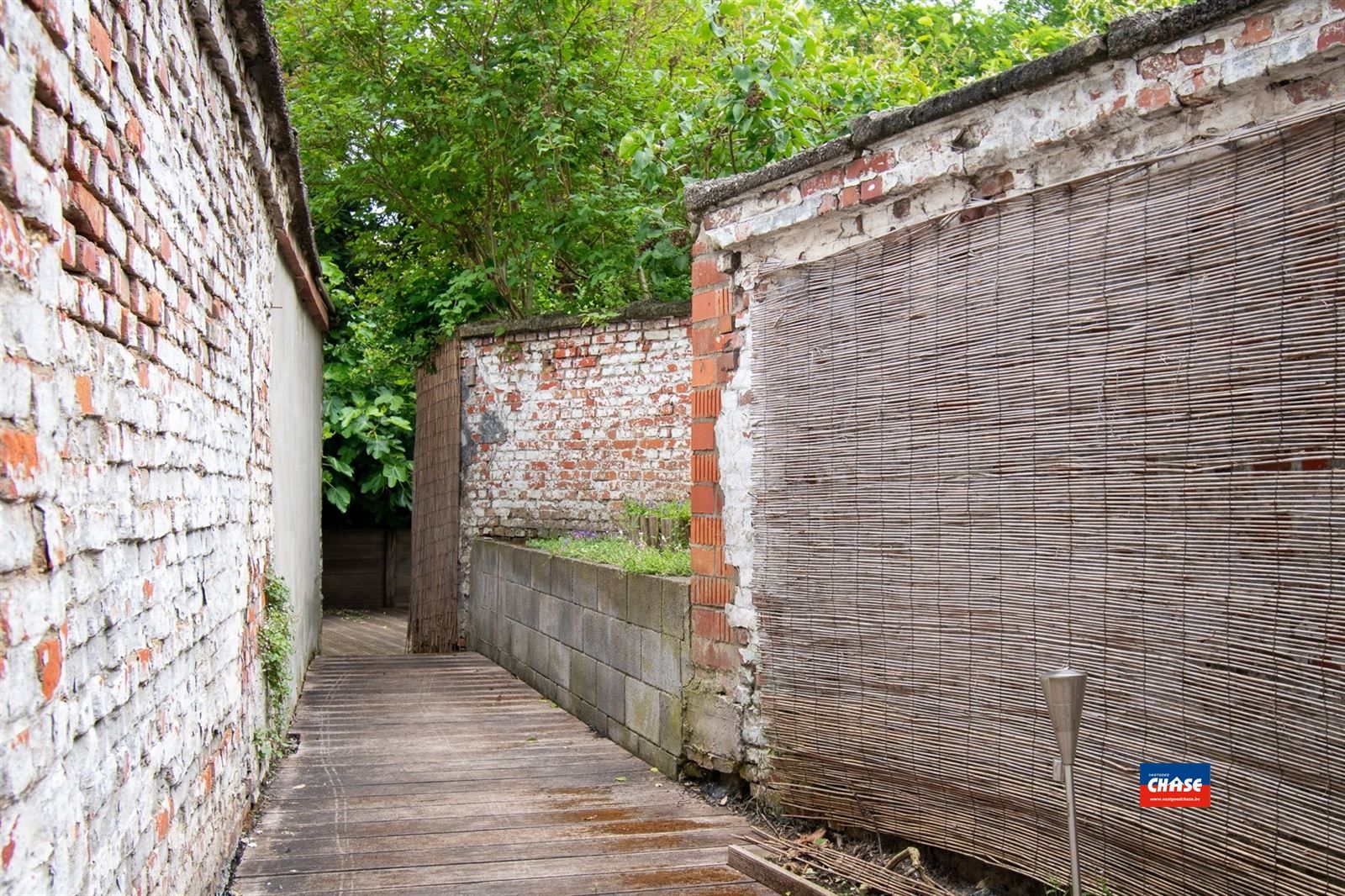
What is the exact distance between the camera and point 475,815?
4.80m

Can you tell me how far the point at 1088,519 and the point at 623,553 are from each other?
3921 millimetres

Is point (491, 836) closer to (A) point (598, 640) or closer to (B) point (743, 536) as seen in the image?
(B) point (743, 536)

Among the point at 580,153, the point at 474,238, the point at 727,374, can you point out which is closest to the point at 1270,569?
the point at 727,374

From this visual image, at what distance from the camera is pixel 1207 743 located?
→ 2809 millimetres

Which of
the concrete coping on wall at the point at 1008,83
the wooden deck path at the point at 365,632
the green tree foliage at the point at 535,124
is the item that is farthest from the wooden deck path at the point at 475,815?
the wooden deck path at the point at 365,632

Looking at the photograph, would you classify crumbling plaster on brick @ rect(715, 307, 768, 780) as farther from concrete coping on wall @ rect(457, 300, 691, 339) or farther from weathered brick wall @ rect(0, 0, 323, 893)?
concrete coping on wall @ rect(457, 300, 691, 339)

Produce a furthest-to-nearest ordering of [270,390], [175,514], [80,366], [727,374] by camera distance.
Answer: [270,390] → [727,374] → [175,514] → [80,366]

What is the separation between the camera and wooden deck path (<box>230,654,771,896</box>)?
4008 millimetres

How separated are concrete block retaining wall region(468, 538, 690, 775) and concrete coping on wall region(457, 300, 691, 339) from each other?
5.81 ft

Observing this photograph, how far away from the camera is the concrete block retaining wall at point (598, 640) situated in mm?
5406

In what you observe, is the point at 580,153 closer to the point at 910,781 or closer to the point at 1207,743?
the point at 910,781

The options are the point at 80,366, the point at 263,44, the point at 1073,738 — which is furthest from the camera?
the point at 263,44

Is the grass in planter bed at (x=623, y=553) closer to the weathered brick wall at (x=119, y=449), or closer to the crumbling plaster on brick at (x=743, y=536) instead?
the crumbling plaster on brick at (x=743, y=536)

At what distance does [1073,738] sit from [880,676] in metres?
1.27
